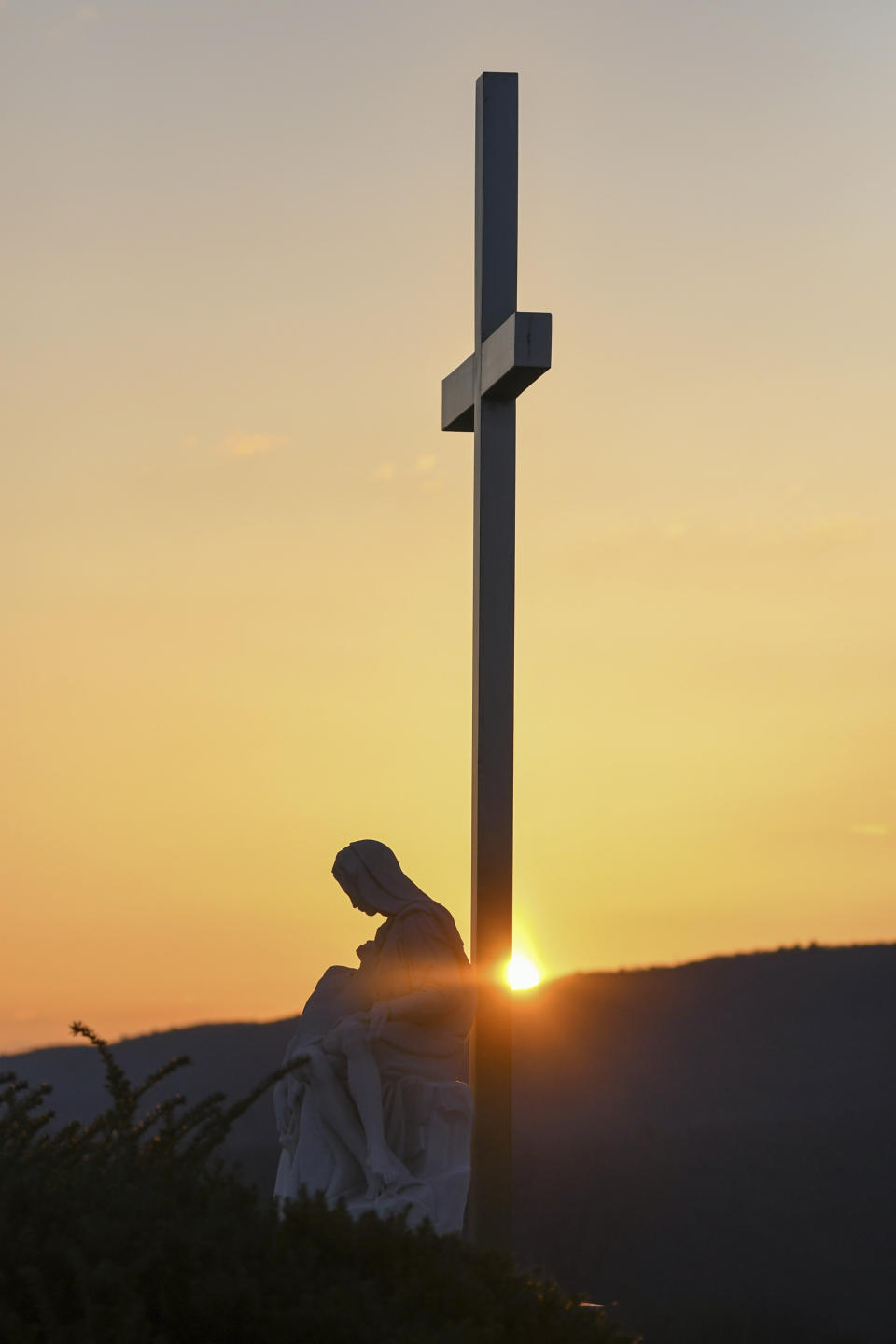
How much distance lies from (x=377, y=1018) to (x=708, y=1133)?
19495mm

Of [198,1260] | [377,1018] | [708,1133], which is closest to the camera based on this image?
[198,1260]

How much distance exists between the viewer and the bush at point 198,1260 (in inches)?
142

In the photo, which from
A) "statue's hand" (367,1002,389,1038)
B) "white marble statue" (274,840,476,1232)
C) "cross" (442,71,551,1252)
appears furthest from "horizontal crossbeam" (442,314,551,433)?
"statue's hand" (367,1002,389,1038)

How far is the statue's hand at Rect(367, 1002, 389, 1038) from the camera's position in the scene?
7.40 metres

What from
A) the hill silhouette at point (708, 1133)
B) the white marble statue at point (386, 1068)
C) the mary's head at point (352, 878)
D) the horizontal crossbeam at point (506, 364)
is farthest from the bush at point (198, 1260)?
the hill silhouette at point (708, 1133)

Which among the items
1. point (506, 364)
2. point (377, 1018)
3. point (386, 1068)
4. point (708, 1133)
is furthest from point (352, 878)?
point (708, 1133)

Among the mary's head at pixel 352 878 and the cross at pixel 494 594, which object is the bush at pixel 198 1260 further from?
the cross at pixel 494 594

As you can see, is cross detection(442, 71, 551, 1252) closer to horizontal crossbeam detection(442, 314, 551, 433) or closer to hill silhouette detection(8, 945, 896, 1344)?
horizontal crossbeam detection(442, 314, 551, 433)

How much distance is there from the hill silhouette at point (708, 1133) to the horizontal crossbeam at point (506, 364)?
1311cm

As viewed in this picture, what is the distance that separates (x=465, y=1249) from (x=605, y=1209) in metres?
20.4

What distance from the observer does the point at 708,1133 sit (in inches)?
1025

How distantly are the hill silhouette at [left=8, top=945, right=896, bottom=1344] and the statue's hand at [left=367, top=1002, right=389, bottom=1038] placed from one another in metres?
13.8

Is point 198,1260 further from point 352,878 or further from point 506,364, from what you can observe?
point 506,364

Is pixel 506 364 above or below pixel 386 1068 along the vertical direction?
above
